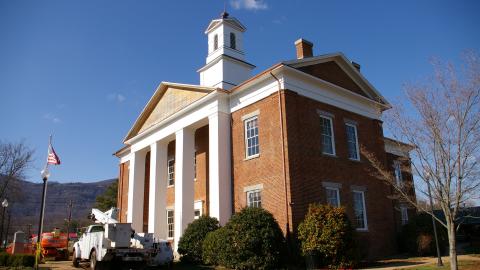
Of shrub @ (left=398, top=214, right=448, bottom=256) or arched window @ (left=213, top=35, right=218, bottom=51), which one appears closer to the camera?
shrub @ (left=398, top=214, right=448, bottom=256)

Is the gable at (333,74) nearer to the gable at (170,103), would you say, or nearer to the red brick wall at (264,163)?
the red brick wall at (264,163)

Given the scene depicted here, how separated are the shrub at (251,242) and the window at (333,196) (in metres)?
4.26

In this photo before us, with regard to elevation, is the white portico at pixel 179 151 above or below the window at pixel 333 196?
above

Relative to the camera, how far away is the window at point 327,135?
2189 centimetres

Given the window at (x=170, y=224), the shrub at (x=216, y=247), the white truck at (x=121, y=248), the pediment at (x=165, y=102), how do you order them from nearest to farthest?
the white truck at (x=121, y=248), the shrub at (x=216, y=247), the pediment at (x=165, y=102), the window at (x=170, y=224)

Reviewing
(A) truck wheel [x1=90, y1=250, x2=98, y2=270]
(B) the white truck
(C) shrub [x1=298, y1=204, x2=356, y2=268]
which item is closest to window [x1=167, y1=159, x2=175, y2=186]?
(B) the white truck

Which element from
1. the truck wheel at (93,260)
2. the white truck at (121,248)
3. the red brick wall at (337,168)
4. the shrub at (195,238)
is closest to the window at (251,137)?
the red brick wall at (337,168)

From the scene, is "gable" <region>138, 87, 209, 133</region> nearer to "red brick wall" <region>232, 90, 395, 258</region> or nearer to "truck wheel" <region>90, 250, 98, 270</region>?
"red brick wall" <region>232, 90, 395, 258</region>

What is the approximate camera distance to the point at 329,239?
55.6ft

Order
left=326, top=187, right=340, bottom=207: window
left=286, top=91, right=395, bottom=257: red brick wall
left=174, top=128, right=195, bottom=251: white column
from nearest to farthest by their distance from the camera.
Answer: left=286, top=91, right=395, bottom=257: red brick wall < left=326, top=187, right=340, bottom=207: window < left=174, top=128, right=195, bottom=251: white column

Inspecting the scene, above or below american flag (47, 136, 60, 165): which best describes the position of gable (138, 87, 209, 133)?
above

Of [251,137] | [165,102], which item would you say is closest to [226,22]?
[165,102]

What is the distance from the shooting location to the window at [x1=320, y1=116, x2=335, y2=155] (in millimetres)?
21891

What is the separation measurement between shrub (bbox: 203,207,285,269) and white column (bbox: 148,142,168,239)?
8942 mm
